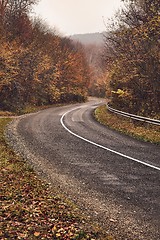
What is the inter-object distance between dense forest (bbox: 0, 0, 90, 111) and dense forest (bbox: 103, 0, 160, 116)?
37.7ft

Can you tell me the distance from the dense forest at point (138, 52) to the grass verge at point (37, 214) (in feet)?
42.6

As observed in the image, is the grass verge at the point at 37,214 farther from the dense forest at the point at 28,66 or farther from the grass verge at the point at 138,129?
the dense forest at the point at 28,66

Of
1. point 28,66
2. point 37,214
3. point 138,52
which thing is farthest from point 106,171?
point 28,66

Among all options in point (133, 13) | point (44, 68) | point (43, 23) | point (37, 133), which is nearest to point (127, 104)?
point (133, 13)

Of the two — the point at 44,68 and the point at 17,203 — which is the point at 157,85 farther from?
the point at 44,68

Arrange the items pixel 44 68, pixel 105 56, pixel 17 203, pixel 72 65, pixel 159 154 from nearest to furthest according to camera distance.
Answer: pixel 17 203
pixel 159 154
pixel 105 56
pixel 44 68
pixel 72 65

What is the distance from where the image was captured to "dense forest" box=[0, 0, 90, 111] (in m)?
26.9

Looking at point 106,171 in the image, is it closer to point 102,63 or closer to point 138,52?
point 138,52

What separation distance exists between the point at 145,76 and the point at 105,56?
16.4ft

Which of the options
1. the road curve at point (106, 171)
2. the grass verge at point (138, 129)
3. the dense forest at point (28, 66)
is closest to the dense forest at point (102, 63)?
the dense forest at point (28, 66)

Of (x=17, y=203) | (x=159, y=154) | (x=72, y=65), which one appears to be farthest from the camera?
(x=72, y=65)

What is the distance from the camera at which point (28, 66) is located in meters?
31.8

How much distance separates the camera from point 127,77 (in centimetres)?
1980

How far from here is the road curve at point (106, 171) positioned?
591 cm
